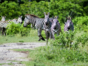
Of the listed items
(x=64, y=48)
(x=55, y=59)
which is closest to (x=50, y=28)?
(x=64, y=48)

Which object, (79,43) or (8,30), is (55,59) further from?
(8,30)

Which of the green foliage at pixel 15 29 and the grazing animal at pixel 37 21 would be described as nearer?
the grazing animal at pixel 37 21

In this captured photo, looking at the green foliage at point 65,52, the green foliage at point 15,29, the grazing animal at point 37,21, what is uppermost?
the green foliage at point 65,52

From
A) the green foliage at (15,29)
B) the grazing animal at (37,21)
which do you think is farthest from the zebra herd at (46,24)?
the green foliage at (15,29)

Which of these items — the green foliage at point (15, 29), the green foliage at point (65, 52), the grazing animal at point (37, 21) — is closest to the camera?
the green foliage at point (65, 52)

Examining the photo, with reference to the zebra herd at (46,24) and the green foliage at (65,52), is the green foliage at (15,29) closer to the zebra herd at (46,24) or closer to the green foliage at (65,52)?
the zebra herd at (46,24)

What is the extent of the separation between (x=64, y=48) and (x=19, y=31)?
1176 centimetres

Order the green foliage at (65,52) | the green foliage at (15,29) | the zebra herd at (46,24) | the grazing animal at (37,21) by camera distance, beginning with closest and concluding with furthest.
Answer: the green foliage at (65,52)
the zebra herd at (46,24)
the grazing animal at (37,21)
the green foliage at (15,29)

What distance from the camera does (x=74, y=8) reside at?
106 ft

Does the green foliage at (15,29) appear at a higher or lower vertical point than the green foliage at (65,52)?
lower

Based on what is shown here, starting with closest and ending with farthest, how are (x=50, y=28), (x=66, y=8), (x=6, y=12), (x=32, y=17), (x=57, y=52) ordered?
(x=57, y=52), (x=50, y=28), (x=32, y=17), (x=66, y=8), (x=6, y=12)

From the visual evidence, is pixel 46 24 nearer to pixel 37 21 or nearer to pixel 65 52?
pixel 65 52

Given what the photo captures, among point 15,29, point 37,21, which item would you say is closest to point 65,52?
point 37,21

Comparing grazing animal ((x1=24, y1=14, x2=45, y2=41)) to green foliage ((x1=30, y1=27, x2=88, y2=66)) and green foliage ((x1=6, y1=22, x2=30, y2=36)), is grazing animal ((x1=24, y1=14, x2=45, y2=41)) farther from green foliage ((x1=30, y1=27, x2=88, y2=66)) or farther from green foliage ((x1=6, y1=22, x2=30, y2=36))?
green foliage ((x1=30, y1=27, x2=88, y2=66))
